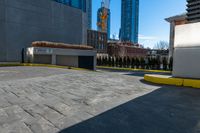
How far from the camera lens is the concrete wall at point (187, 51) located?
9039mm

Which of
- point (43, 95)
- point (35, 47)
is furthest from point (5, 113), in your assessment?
point (35, 47)

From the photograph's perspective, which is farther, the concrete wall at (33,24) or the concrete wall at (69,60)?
the concrete wall at (69,60)

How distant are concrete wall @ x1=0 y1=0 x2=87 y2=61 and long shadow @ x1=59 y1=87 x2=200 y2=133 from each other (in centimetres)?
2425

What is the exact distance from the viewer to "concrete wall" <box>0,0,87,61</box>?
24.1 meters

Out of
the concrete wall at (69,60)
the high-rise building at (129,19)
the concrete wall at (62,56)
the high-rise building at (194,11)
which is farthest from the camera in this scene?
the high-rise building at (129,19)

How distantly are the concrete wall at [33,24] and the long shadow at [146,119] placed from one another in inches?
955

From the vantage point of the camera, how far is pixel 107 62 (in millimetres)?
39344

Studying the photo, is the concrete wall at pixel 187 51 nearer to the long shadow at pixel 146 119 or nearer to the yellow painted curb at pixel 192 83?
the yellow painted curb at pixel 192 83

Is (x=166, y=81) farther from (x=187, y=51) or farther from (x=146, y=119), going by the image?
(x=146, y=119)

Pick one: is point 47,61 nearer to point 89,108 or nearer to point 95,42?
point 89,108

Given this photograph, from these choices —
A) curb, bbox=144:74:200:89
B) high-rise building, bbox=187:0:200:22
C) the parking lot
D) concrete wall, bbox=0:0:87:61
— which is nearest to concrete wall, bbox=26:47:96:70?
concrete wall, bbox=0:0:87:61

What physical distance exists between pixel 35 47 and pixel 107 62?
68.5 feet

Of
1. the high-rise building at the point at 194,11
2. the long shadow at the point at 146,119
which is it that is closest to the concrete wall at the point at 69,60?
the long shadow at the point at 146,119

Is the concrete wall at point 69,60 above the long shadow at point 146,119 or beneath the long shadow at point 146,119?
above
